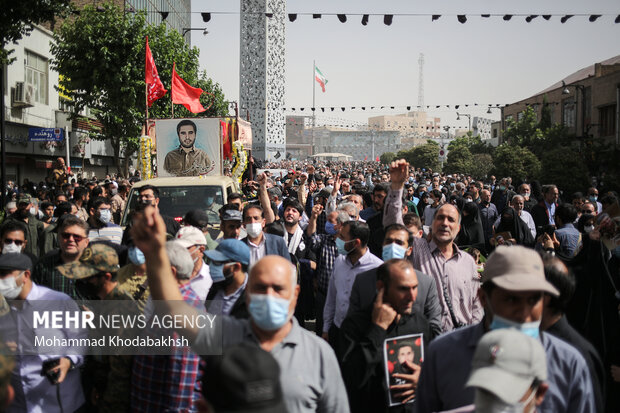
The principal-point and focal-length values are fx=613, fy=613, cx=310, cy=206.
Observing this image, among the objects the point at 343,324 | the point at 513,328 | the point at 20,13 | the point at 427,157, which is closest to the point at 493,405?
the point at 513,328

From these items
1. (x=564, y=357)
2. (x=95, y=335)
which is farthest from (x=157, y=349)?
(x=564, y=357)

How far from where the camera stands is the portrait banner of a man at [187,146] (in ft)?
39.4

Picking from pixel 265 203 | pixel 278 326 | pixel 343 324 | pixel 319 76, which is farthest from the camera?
pixel 319 76

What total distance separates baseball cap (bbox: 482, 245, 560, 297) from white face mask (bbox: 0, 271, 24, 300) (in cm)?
283

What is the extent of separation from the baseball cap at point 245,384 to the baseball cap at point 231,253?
2.18 meters

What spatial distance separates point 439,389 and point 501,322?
0.45 metres

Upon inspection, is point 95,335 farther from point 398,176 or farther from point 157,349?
point 398,176

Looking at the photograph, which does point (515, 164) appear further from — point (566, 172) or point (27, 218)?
point (27, 218)

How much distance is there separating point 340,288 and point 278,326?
7.68 ft

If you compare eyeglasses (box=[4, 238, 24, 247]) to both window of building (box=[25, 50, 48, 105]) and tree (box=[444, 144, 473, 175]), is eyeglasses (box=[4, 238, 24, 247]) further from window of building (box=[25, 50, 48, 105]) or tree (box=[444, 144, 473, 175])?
tree (box=[444, 144, 473, 175])

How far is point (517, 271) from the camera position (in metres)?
2.65

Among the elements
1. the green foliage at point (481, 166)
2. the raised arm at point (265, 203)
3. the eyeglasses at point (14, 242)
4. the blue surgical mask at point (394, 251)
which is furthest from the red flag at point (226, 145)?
the green foliage at point (481, 166)

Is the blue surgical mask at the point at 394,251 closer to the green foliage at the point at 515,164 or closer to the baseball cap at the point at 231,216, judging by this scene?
the baseball cap at the point at 231,216

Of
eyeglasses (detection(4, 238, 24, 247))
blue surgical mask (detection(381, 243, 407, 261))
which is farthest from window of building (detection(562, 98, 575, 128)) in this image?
eyeglasses (detection(4, 238, 24, 247))
